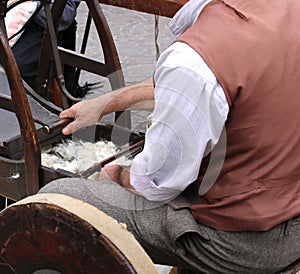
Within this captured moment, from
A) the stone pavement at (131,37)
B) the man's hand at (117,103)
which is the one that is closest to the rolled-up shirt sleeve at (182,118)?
the man's hand at (117,103)

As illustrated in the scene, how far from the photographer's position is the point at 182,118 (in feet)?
5.20

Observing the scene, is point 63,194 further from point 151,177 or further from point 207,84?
point 207,84

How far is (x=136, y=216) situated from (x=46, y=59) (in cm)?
121

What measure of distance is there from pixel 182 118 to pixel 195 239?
0.35 metres

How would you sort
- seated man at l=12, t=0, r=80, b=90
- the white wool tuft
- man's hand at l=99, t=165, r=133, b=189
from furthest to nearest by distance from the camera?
seated man at l=12, t=0, r=80, b=90 → the white wool tuft → man's hand at l=99, t=165, r=133, b=189

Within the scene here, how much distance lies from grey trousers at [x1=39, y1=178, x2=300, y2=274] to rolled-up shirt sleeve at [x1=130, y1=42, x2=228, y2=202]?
128 mm

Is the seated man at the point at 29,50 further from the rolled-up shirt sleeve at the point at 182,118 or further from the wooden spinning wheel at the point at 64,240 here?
the rolled-up shirt sleeve at the point at 182,118

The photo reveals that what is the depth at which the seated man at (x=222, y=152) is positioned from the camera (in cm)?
158

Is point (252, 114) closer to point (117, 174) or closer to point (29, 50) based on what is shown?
point (117, 174)

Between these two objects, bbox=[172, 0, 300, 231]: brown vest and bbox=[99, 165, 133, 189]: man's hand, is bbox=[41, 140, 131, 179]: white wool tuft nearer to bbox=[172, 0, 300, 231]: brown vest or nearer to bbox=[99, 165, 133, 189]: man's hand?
bbox=[99, 165, 133, 189]: man's hand

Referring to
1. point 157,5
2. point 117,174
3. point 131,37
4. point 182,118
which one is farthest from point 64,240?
point 131,37

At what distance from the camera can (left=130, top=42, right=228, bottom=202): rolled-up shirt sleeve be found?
156cm

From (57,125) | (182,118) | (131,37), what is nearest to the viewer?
(182,118)

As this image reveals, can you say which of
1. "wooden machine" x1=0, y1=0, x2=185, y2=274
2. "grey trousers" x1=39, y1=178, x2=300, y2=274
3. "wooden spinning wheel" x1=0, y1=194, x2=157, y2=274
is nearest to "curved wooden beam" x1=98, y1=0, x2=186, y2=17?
"wooden machine" x1=0, y1=0, x2=185, y2=274
